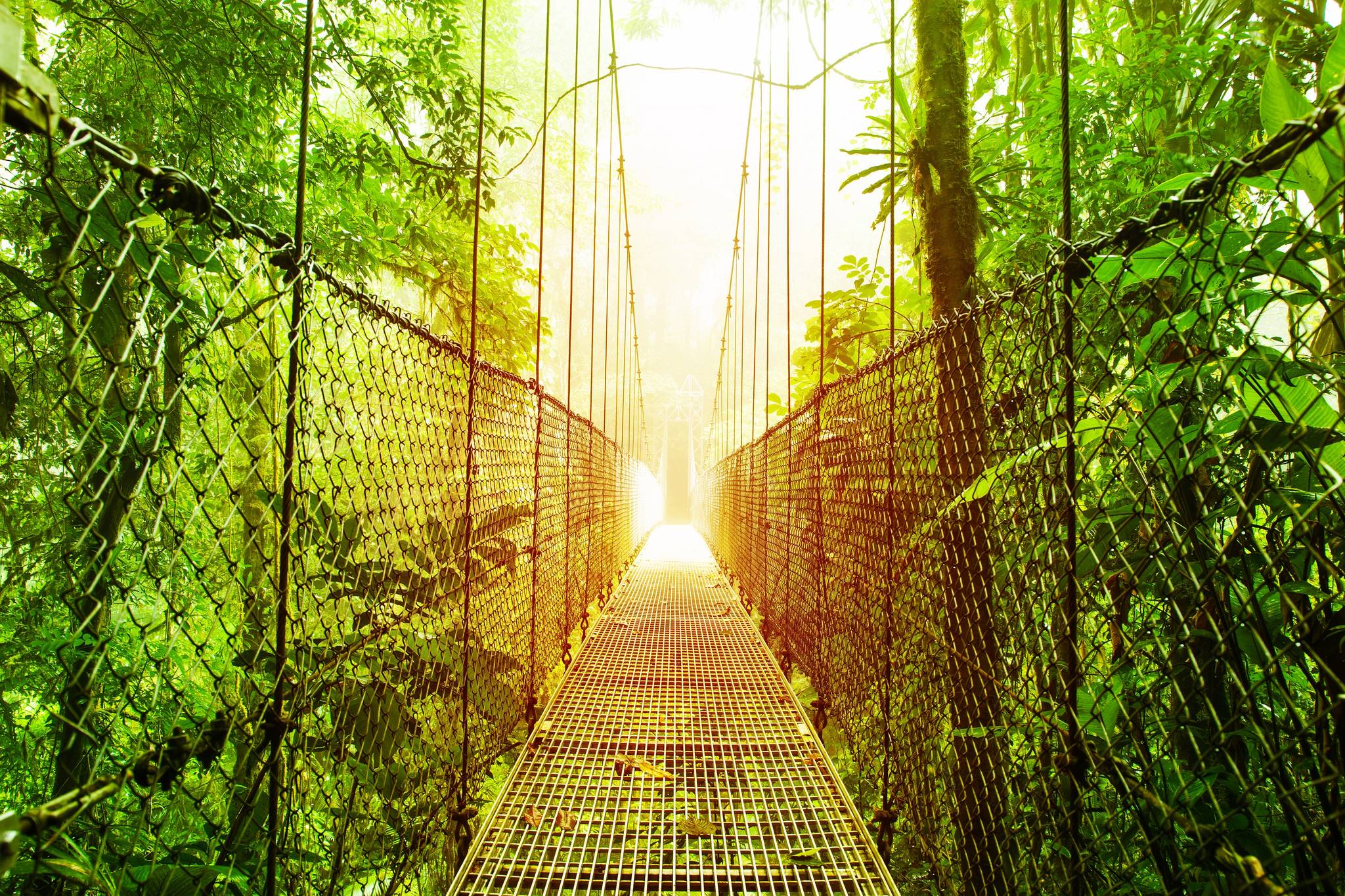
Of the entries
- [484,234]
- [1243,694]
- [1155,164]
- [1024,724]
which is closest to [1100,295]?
[1155,164]

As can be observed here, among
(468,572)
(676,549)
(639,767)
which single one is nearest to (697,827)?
(639,767)

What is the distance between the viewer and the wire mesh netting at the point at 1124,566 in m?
0.56

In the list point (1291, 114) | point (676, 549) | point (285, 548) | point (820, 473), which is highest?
point (1291, 114)

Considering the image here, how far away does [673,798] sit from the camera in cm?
138

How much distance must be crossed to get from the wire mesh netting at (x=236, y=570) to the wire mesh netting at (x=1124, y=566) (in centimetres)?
88

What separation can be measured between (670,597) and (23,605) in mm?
2897

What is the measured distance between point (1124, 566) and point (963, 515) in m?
0.31

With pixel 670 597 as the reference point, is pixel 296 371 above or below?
above

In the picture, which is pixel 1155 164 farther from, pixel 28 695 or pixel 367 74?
pixel 28 695

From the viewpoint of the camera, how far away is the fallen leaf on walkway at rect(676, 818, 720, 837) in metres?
1.24

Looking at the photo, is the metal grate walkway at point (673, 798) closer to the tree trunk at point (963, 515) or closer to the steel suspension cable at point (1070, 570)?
the tree trunk at point (963, 515)

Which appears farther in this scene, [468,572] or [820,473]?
[820,473]

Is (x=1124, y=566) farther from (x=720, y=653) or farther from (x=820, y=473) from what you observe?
(x=720, y=653)

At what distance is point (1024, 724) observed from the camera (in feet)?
2.82
